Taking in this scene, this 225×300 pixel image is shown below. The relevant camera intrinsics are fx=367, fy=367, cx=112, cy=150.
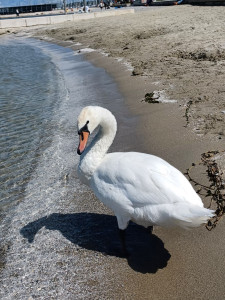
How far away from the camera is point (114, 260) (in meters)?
3.59

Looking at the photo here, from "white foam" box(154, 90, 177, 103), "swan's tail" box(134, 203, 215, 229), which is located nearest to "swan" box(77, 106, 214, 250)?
"swan's tail" box(134, 203, 215, 229)

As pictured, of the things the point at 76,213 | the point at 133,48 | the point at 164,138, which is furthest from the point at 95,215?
the point at 133,48

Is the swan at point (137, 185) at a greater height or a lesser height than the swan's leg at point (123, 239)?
greater

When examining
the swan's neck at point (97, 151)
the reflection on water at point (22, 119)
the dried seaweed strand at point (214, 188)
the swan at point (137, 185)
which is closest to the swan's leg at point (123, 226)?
the swan at point (137, 185)

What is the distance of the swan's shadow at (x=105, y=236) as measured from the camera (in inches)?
139

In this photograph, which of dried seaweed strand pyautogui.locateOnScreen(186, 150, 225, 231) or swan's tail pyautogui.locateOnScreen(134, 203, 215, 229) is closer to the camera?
→ swan's tail pyautogui.locateOnScreen(134, 203, 215, 229)

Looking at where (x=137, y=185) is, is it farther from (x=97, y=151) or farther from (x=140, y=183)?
(x=97, y=151)

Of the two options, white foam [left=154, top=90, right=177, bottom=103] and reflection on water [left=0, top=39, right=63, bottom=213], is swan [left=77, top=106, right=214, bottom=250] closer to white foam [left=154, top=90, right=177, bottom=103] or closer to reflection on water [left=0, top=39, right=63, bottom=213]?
reflection on water [left=0, top=39, right=63, bottom=213]

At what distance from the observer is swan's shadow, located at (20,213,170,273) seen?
139 inches

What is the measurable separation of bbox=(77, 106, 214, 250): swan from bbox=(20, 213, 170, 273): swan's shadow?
0.23 metres

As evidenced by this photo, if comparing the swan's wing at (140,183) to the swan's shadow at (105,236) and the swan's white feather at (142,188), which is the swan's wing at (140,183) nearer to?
the swan's white feather at (142,188)

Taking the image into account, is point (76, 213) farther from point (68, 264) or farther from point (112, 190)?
point (112, 190)

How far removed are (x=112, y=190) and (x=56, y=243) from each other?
3.38ft

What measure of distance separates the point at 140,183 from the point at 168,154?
2.29m
